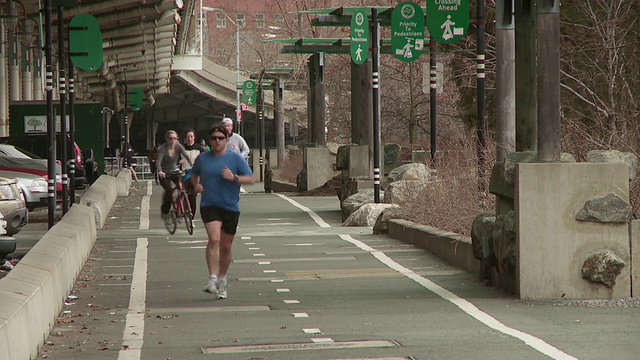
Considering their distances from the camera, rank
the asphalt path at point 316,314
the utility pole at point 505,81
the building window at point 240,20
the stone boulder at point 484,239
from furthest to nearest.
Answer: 1. the building window at point 240,20
2. the utility pole at point 505,81
3. the stone boulder at point 484,239
4. the asphalt path at point 316,314

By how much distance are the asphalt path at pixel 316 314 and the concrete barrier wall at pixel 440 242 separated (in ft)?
0.59

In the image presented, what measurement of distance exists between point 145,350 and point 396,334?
2.00m

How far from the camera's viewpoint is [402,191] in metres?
23.6

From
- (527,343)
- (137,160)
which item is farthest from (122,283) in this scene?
(137,160)

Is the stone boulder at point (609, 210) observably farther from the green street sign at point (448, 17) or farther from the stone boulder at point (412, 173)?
the stone boulder at point (412, 173)

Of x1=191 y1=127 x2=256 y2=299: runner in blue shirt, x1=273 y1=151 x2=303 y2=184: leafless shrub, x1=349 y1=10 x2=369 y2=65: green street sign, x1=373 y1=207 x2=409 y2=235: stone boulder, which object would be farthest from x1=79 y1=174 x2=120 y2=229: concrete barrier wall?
x1=273 y1=151 x2=303 y2=184: leafless shrub

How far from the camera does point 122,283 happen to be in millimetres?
14414

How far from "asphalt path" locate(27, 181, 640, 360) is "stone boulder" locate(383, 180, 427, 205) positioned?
11.9 ft

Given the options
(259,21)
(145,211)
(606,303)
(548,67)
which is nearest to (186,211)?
(145,211)

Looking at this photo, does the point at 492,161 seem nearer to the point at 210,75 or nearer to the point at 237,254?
the point at 237,254

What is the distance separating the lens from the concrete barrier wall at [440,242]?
1481cm

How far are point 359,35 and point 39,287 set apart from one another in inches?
769

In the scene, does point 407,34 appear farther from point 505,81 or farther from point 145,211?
point 505,81

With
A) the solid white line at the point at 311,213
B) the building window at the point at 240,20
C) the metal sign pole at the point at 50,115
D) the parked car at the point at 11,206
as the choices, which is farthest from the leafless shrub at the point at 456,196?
the building window at the point at 240,20
